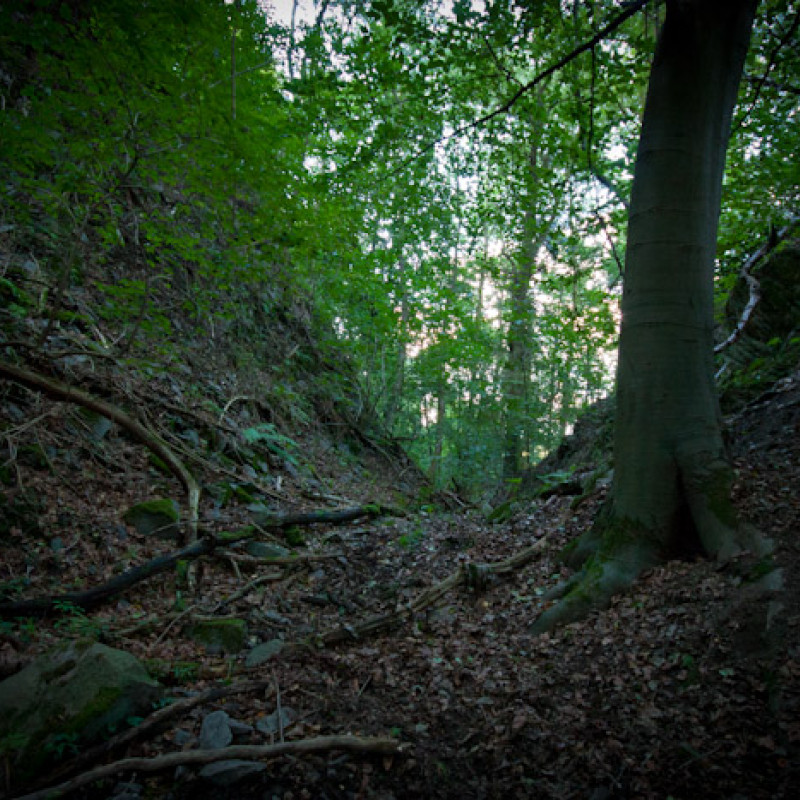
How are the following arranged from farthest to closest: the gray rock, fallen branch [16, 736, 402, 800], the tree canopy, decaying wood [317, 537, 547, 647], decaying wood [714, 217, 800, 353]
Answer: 1. decaying wood [714, 217, 800, 353]
2. the tree canopy
3. decaying wood [317, 537, 547, 647]
4. the gray rock
5. fallen branch [16, 736, 402, 800]

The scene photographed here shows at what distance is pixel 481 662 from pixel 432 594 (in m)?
A: 1.05

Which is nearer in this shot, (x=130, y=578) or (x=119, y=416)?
(x=130, y=578)

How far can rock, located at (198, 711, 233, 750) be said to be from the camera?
236 centimetres

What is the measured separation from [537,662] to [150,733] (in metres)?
2.32

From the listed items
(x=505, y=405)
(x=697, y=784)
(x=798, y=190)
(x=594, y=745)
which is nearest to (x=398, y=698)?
(x=594, y=745)

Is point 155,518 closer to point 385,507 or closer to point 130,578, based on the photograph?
point 130,578

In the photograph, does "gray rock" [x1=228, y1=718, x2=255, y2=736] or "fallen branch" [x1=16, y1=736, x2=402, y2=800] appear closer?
"fallen branch" [x1=16, y1=736, x2=402, y2=800]

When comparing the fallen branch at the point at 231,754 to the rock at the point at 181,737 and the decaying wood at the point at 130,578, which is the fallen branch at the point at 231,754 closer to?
the rock at the point at 181,737

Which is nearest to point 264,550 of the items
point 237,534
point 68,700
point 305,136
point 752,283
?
point 237,534

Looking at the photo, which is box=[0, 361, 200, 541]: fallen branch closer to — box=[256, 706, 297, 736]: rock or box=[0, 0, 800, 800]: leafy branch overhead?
box=[0, 0, 800, 800]: leafy branch overhead

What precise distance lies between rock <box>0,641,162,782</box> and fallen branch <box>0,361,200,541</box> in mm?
2326

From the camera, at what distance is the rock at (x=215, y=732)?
92.7 inches

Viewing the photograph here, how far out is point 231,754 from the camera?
7.38 ft

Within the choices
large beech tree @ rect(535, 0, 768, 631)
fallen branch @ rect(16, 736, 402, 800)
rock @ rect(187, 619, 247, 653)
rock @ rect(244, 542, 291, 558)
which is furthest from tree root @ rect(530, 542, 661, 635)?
rock @ rect(244, 542, 291, 558)
